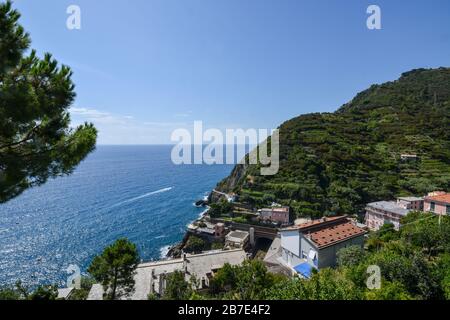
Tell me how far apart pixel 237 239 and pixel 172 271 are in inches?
457

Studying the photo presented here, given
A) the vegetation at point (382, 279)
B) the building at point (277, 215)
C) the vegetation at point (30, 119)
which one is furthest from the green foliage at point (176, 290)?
the building at point (277, 215)

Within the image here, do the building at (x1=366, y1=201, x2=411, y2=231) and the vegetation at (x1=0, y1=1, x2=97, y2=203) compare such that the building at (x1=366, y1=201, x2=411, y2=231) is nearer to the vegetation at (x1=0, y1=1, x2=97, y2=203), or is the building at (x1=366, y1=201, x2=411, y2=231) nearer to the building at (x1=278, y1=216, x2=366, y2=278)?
the building at (x1=278, y1=216, x2=366, y2=278)

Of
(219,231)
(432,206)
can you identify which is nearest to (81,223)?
(219,231)

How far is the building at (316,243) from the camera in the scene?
18344mm

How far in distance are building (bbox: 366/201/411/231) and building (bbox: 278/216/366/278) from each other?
38.3 ft

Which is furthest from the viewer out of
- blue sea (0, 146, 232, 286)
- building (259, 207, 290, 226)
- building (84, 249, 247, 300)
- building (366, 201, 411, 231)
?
building (259, 207, 290, 226)

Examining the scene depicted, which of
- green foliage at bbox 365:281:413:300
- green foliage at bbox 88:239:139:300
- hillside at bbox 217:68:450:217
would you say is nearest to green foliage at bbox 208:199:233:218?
hillside at bbox 217:68:450:217

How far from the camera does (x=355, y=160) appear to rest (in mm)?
48531

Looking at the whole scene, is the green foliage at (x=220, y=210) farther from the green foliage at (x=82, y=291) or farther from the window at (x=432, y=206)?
the window at (x=432, y=206)

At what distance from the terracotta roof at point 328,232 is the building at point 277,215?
42.8 feet

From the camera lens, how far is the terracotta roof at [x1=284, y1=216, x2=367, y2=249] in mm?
19047

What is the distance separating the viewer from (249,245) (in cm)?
3328

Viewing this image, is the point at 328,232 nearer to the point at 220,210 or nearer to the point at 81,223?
the point at 220,210
